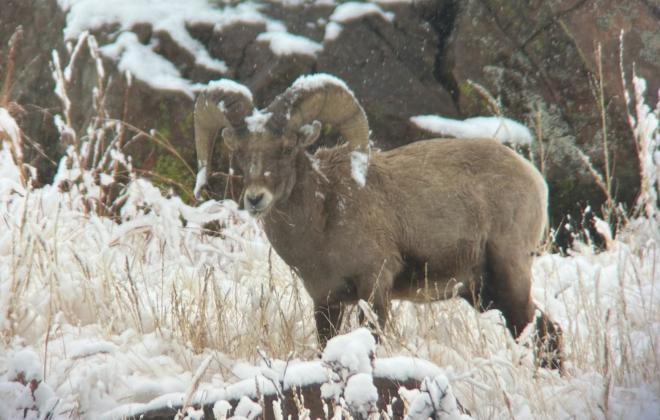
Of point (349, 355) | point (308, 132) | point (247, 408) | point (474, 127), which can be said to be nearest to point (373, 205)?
point (308, 132)

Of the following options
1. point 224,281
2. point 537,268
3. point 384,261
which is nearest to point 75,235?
point 224,281

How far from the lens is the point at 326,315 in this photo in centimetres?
492

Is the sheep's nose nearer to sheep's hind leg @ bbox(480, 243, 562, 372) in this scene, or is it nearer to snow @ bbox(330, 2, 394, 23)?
sheep's hind leg @ bbox(480, 243, 562, 372)

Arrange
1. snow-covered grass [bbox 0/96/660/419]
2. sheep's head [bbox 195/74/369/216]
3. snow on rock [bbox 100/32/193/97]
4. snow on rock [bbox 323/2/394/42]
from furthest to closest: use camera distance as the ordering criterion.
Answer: snow on rock [bbox 323/2/394/42]
snow on rock [bbox 100/32/193/97]
sheep's head [bbox 195/74/369/216]
snow-covered grass [bbox 0/96/660/419]

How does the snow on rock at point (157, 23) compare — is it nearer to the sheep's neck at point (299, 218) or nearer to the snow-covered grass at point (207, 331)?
the snow-covered grass at point (207, 331)

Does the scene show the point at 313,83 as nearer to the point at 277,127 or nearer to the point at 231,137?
the point at 277,127

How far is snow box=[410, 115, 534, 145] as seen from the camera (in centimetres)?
847

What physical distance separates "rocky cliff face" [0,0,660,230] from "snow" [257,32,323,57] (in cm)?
1

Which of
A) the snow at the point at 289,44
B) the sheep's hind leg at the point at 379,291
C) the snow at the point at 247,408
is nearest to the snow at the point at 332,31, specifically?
the snow at the point at 289,44

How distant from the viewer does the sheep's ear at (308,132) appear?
4.94 metres

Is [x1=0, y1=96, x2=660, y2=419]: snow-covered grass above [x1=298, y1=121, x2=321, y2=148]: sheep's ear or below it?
below

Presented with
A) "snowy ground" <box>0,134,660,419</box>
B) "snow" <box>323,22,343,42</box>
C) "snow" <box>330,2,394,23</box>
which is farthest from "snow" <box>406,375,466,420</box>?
"snow" <box>330,2,394,23</box>

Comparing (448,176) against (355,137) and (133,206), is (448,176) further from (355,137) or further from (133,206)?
(133,206)

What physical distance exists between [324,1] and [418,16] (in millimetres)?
1007
